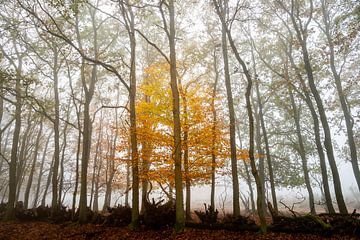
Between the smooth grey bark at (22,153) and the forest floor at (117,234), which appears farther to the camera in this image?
the smooth grey bark at (22,153)

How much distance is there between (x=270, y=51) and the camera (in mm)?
20219

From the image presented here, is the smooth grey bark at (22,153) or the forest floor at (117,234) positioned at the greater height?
the smooth grey bark at (22,153)

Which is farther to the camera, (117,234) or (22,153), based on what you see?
(22,153)

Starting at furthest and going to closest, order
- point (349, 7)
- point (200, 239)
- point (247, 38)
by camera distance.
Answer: point (247, 38), point (349, 7), point (200, 239)

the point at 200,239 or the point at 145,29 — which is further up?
the point at 145,29

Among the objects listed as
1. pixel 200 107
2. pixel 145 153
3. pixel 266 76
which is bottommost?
pixel 145 153

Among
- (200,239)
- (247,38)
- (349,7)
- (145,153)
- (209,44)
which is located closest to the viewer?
(200,239)

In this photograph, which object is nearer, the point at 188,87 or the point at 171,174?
the point at 171,174

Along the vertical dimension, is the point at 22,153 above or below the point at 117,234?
above

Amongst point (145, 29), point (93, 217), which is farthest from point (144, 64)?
point (93, 217)

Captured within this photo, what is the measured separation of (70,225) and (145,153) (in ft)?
16.4

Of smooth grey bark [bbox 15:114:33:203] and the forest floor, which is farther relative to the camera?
smooth grey bark [bbox 15:114:33:203]

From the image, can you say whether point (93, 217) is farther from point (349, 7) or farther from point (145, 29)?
point (349, 7)

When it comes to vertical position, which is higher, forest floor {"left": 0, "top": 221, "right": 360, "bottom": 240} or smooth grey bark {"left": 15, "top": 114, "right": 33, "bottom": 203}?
smooth grey bark {"left": 15, "top": 114, "right": 33, "bottom": 203}
